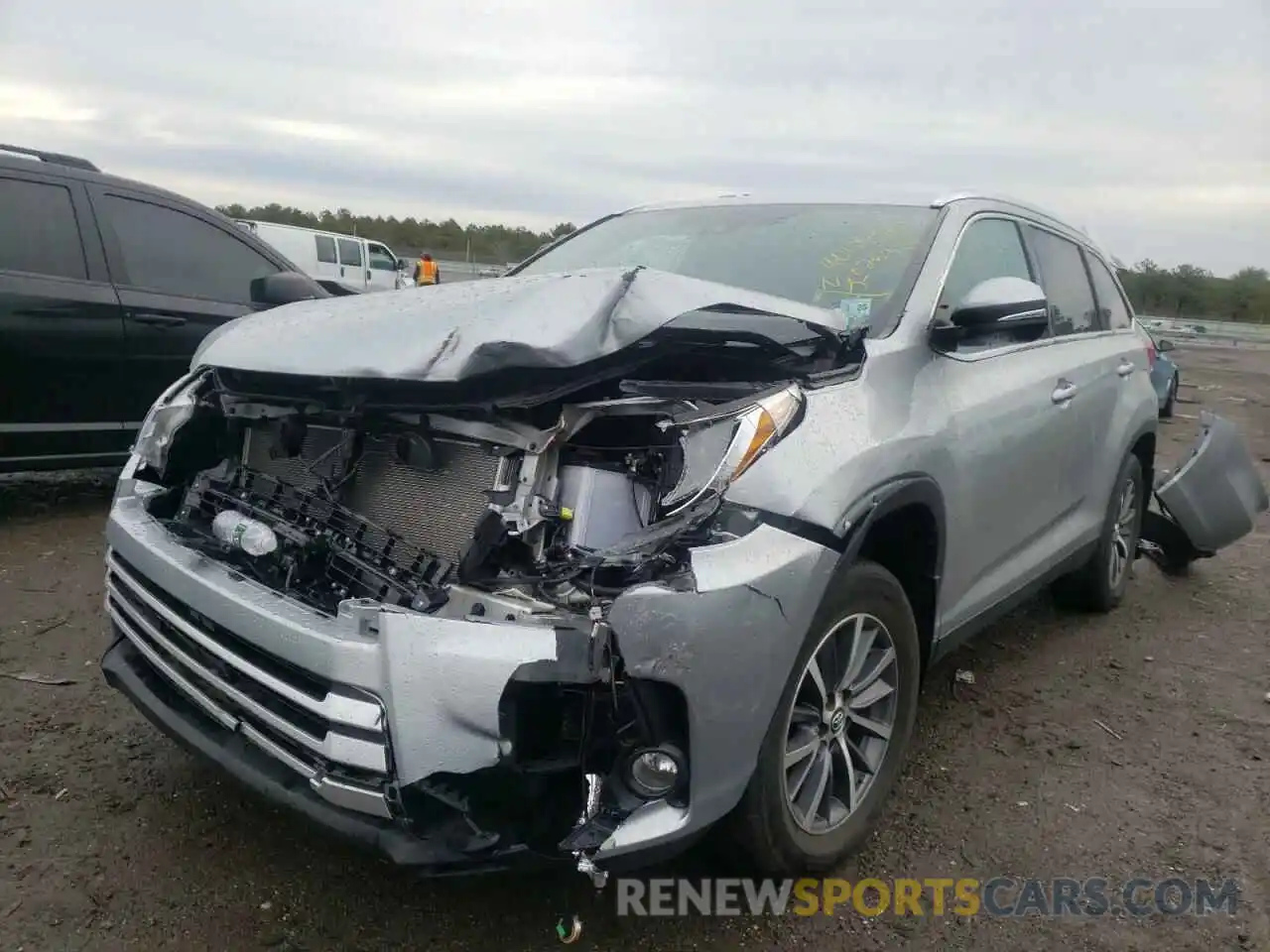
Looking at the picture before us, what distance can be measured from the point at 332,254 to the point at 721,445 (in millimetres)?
19318

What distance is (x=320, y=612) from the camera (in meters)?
2.20

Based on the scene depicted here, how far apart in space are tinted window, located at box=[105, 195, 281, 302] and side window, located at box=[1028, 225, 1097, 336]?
12.9 ft

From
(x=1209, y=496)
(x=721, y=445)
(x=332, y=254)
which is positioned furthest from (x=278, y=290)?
(x=332, y=254)

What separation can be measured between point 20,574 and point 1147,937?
4.63m

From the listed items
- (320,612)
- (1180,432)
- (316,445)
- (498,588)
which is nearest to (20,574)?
(316,445)

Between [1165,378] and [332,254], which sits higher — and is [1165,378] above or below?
below

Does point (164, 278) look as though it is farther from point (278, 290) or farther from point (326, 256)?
point (326, 256)

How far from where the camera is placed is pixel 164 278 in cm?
562

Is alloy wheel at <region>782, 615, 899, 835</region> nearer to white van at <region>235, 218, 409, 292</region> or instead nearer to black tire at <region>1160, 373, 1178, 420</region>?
black tire at <region>1160, 373, 1178, 420</region>

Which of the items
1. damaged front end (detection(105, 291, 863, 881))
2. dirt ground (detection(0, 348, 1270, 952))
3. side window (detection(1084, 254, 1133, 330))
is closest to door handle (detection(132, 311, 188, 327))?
dirt ground (detection(0, 348, 1270, 952))

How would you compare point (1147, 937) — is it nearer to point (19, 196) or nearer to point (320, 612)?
point (320, 612)

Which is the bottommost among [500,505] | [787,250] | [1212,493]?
[1212,493]

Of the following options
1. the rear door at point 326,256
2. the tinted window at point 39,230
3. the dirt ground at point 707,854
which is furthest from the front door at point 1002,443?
the rear door at point 326,256

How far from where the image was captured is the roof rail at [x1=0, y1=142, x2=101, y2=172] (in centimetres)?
528
